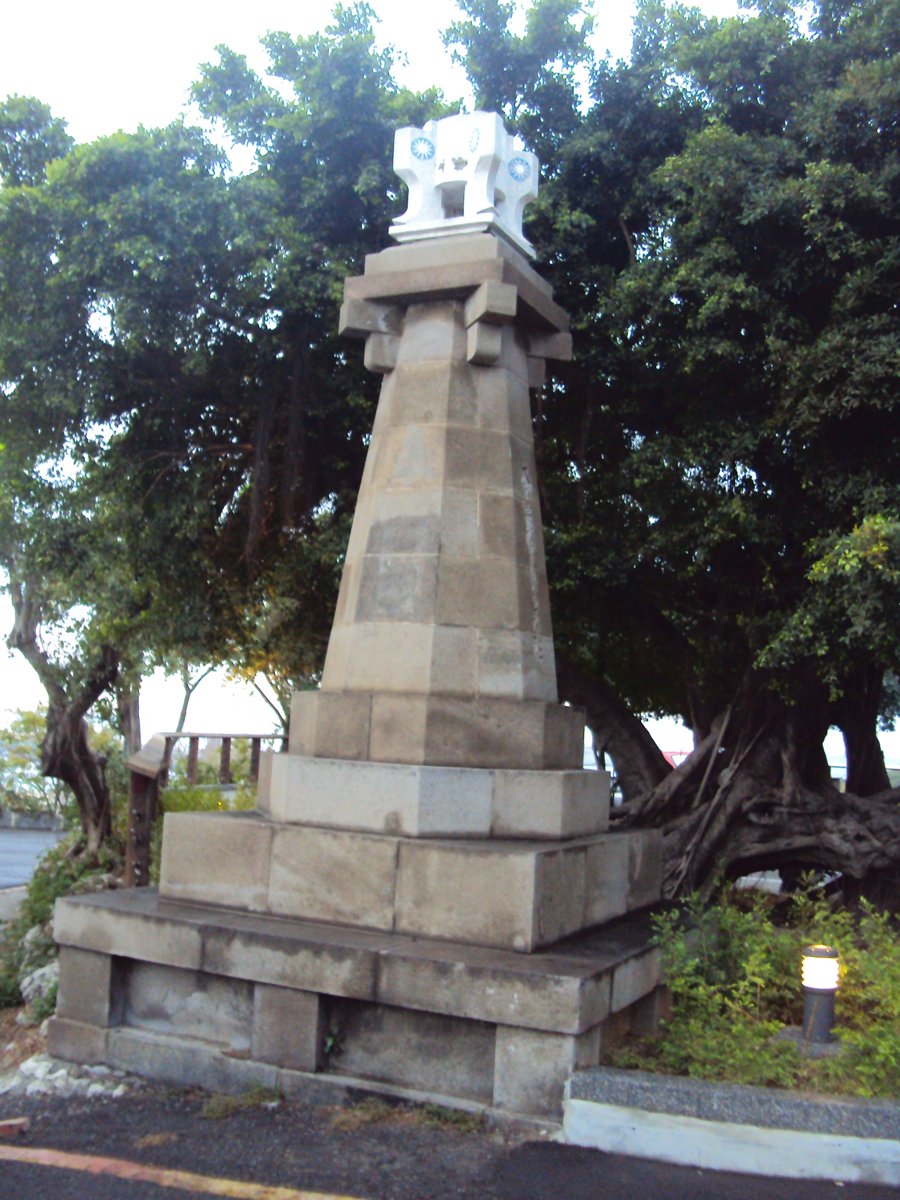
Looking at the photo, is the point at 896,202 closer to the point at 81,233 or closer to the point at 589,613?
the point at 589,613

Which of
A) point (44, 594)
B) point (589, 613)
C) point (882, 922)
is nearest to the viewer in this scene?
point (882, 922)

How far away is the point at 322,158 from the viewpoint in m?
11.0

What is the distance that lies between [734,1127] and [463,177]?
5.45 meters

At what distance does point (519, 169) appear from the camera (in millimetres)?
7008

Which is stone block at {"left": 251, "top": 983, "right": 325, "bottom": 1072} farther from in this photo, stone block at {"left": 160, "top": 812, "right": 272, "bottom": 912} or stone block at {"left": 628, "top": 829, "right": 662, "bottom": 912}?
stone block at {"left": 628, "top": 829, "right": 662, "bottom": 912}

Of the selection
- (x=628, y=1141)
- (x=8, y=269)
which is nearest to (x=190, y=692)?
(x=8, y=269)

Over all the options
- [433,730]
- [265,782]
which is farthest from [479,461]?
[265,782]

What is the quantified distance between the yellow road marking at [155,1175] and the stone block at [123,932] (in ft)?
3.86

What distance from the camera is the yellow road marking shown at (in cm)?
421

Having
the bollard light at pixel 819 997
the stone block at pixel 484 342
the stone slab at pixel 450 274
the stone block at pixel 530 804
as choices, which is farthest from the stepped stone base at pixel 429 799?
the stone slab at pixel 450 274

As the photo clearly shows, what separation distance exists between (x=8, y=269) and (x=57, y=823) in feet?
74.1

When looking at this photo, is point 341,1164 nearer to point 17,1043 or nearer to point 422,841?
point 422,841

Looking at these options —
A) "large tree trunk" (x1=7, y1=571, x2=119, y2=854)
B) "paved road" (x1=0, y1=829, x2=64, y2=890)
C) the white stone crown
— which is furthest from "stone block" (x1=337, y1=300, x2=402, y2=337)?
"paved road" (x1=0, y1=829, x2=64, y2=890)

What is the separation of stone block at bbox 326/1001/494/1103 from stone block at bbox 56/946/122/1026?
1.38 metres
